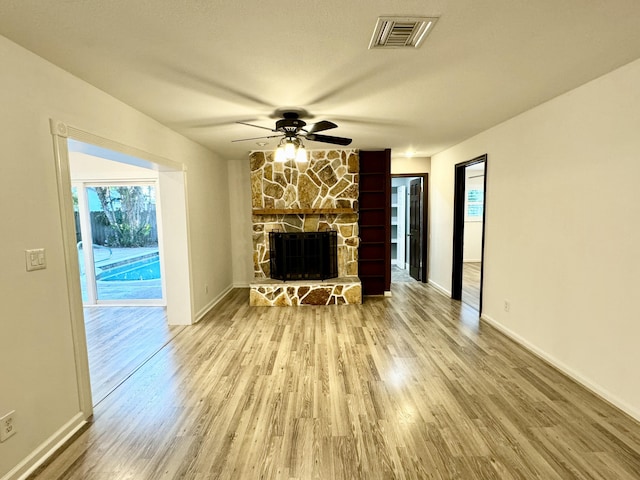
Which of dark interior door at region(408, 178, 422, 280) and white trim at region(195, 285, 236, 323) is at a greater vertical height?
dark interior door at region(408, 178, 422, 280)

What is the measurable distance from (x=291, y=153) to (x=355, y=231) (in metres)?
2.36

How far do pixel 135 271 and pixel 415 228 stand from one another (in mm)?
5265

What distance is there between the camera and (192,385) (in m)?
2.60

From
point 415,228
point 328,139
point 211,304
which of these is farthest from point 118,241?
point 415,228

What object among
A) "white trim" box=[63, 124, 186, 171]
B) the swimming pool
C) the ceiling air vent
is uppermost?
the ceiling air vent

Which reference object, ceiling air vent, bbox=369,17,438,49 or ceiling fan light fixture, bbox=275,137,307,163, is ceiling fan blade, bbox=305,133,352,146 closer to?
ceiling fan light fixture, bbox=275,137,307,163

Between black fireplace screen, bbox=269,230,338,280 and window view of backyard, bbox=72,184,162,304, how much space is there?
6.30ft

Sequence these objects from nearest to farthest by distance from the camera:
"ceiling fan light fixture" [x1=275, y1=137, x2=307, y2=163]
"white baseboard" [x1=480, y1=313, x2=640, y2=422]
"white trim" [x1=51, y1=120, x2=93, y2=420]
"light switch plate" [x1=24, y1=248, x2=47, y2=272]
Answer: "light switch plate" [x1=24, y1=248, x2=47, y2=272] → "white trim" [x1=51, y1=120, x2=93, y2=420] → "white baseboard" [x1=480, y1=313, x2=640, y2=422] → "ceiling fan light fixture" [x1=275, y1=137, x2=307, y2=163]

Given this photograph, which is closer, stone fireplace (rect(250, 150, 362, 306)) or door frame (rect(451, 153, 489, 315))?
door frame (rect(451, 153, 489, 315))

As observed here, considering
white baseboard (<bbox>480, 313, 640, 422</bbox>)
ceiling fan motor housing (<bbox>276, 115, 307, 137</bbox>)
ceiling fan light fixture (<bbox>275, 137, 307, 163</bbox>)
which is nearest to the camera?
white baseboard (<bbox>480, 313, 640, 422</bbox>)

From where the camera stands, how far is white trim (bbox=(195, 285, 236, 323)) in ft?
13.9

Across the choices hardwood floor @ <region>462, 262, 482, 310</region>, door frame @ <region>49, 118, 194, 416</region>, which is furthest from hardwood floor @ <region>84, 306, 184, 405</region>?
hardwood floor @ <region>462, 262, 482, 310</region>

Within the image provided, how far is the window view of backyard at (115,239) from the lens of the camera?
4.75 metres

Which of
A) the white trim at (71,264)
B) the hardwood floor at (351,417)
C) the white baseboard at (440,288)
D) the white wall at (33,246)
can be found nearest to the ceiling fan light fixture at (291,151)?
the white wall at (33,246)
